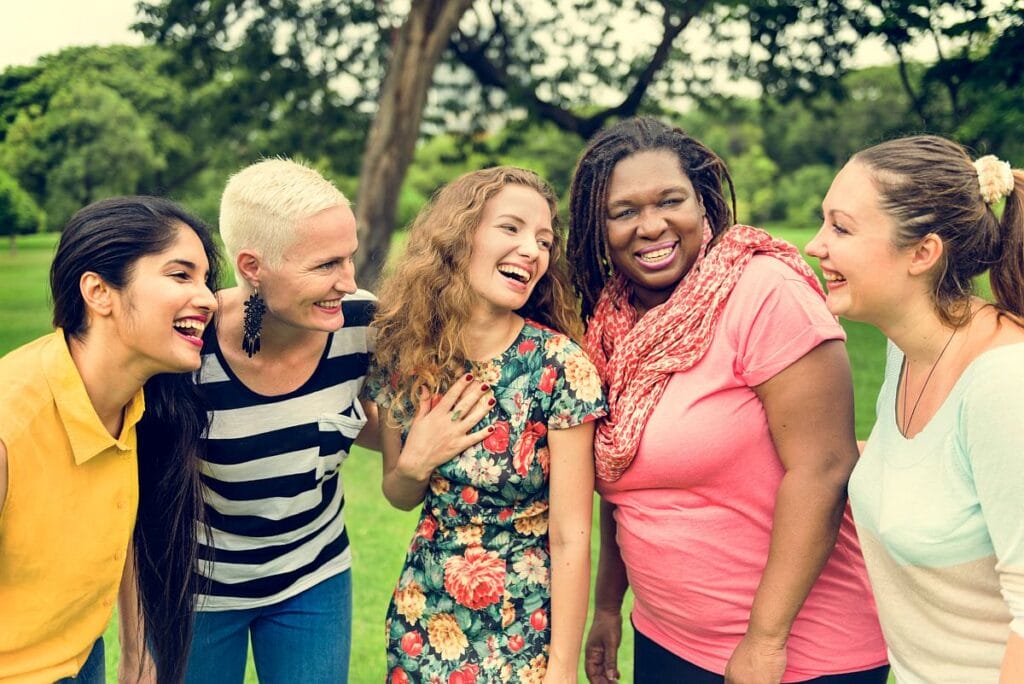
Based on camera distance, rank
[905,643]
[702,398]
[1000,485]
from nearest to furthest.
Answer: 1. [1000,485]
2. [905,643]
3. [702,398]

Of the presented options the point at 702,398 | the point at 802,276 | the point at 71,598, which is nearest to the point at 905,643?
the point at 702,398

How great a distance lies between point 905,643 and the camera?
196 centimetres

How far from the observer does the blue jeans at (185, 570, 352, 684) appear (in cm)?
263

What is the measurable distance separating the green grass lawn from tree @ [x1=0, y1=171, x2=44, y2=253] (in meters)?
0.66

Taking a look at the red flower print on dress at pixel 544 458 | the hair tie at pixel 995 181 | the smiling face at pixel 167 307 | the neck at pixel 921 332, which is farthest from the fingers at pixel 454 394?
the hair tie at pixel 995 181

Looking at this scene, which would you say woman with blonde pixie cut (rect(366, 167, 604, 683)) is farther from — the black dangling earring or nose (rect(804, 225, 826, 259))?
nose (rect(804, 225, 826, 259))

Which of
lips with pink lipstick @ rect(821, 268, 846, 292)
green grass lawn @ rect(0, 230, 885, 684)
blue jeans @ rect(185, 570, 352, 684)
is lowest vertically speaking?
green grass lawn @ rect(0, 230, 885, 684)

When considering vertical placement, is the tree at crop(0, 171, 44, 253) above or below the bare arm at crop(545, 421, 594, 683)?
above

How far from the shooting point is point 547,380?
89.5 inches

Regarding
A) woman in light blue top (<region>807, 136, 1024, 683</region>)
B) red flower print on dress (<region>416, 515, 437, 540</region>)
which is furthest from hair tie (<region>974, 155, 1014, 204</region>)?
red flower print on dress (<region>416, 515, 437, 540</region>)

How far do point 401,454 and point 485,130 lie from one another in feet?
44.0

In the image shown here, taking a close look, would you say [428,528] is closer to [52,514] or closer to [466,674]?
[466,674]

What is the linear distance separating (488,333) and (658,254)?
1.58 ft

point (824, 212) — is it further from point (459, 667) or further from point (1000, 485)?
point (459, 667)
